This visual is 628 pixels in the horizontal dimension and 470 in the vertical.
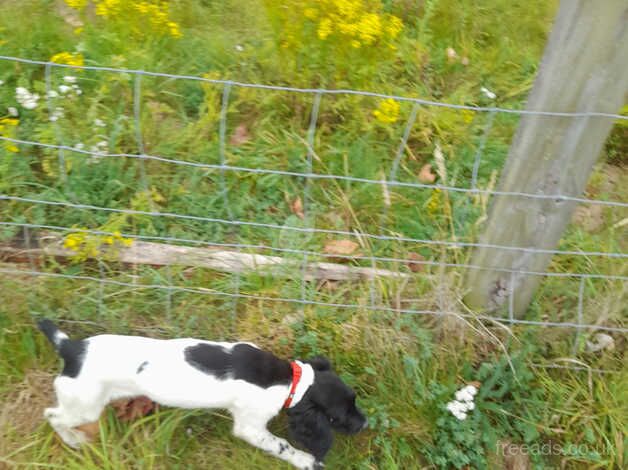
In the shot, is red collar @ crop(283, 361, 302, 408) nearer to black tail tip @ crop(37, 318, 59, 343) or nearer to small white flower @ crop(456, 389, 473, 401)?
small white flower @ crop(456, 389, 473, 401)

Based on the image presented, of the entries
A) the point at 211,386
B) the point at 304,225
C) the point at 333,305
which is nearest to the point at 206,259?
the point at 304,225

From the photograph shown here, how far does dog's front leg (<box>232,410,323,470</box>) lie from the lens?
232 cm

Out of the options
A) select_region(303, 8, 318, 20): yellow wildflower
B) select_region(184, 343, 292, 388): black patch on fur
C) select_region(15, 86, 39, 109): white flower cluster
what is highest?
select_region(303, 8, 318, 20): yellow wildflower

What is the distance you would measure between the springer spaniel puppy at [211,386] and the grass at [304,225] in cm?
15

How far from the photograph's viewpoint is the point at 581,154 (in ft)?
6.72

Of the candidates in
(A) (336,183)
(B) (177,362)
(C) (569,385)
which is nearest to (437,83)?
(A) (336,183)

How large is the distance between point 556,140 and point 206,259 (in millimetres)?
1585

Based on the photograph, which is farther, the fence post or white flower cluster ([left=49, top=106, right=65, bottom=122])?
white flower cluster ([left=49, top=106, right=65, bottom=122])

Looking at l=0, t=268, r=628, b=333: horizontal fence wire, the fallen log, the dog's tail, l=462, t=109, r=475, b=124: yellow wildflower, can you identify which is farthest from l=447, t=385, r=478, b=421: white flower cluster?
the dog's tail

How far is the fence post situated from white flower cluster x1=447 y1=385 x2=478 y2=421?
386mm

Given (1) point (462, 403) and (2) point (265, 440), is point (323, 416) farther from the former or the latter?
(1) point (462, 403)

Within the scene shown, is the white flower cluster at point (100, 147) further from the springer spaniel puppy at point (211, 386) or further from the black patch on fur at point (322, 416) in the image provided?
the black patch on fur at point (322, 416)

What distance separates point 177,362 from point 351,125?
1688 mm

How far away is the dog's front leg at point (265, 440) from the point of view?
232cm
